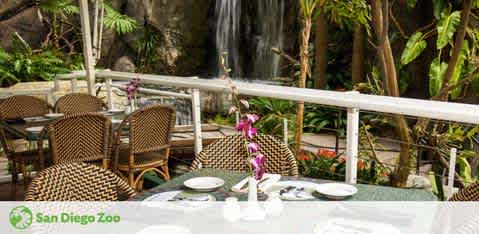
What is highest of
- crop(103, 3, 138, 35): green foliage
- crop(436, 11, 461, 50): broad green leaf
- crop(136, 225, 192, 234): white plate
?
crop(103, 3, 138, 35): green foliage

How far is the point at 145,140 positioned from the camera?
11.1ft

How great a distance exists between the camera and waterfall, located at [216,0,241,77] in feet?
36.9

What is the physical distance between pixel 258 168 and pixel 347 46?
8.41 meters

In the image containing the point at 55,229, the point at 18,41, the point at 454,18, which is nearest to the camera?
the point at 55,229

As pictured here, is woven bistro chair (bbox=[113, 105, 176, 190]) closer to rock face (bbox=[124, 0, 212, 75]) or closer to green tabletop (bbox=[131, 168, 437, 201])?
green tabletop (bbox=[131, 168, 437, 201])

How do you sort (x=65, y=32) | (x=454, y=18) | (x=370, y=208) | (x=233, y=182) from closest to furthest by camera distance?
1. (x=370, y=208)
2. (x=233, y=182)
3. (x=454, y=18)
4. (x=65, y=32)

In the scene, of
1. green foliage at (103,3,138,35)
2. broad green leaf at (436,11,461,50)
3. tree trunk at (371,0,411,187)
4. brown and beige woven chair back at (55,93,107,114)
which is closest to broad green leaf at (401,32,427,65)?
broad green leaf at (436,11,461,50)

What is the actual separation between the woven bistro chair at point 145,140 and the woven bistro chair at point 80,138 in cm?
12

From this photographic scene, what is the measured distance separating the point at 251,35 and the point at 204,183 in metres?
9.51

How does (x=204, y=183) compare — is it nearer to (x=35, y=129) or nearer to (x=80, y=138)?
(x=80, y=138)

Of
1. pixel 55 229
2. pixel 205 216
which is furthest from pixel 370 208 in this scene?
pixel 55 229

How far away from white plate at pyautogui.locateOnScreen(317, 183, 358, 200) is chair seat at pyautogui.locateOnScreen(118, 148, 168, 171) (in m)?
1.91

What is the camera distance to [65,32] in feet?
36.1

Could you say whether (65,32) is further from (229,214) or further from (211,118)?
(229,214)
